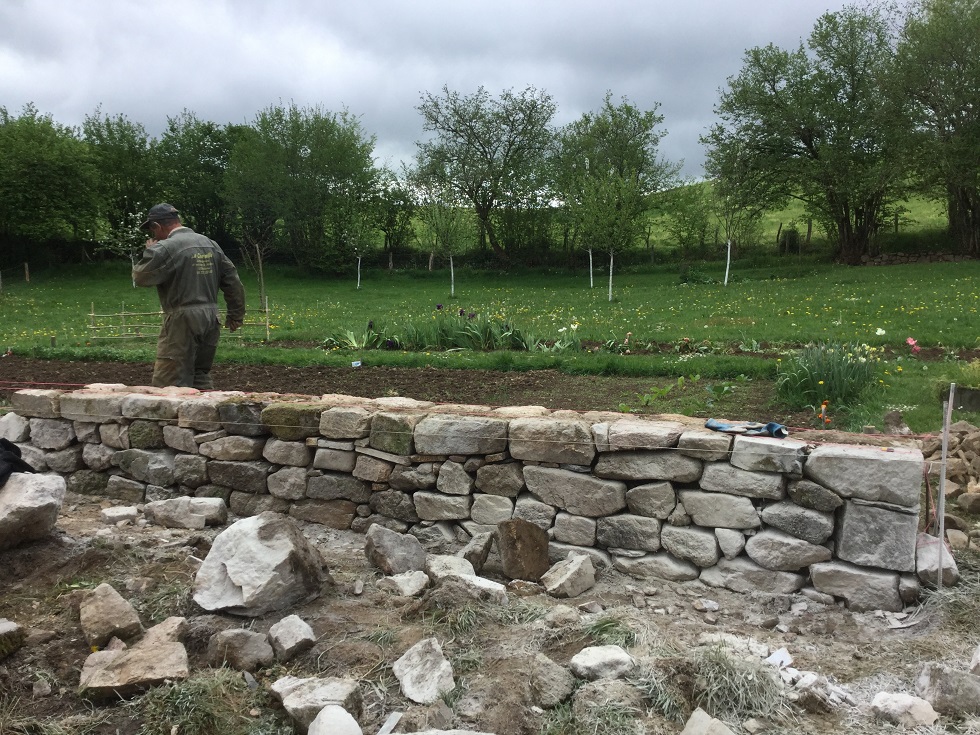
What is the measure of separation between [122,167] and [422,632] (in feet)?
133

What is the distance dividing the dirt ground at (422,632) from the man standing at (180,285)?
226 cm

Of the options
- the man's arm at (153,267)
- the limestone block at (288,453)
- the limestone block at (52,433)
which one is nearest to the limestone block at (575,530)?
the limestone block at (288,453)

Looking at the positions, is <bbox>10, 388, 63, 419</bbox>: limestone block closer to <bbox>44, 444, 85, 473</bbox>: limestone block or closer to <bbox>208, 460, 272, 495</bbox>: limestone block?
<bbox>44, 444, 85, 473</bbox>: limestone block

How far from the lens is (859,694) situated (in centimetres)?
295

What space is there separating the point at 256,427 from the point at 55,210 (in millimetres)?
32924

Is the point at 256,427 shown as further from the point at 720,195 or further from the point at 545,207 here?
the point at 545,207

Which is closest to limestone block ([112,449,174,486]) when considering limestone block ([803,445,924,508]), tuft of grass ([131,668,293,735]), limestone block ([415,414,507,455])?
limestone block ([415,414,507,455])

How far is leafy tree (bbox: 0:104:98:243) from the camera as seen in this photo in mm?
31203

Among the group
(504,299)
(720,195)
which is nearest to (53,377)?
(504,299)

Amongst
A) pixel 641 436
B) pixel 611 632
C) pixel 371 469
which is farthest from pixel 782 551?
pixel 371 469

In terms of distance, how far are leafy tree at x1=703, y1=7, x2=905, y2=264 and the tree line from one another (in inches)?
2.8

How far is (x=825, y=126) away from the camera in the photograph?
2802 centimetres

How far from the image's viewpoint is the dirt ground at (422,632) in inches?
110

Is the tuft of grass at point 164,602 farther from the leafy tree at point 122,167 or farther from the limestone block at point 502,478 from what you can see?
the leafy tree at point 122,167
